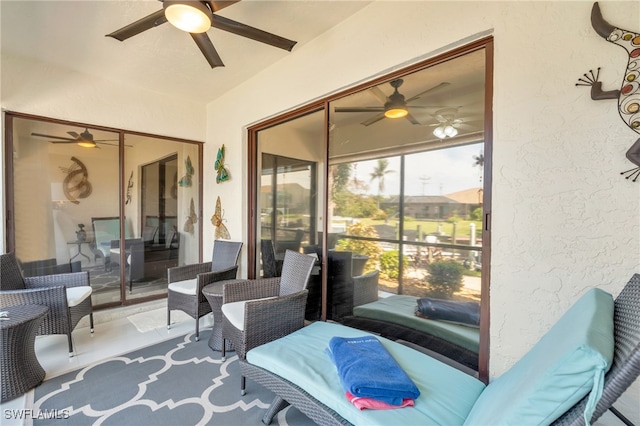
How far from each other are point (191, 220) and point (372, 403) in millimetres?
3781

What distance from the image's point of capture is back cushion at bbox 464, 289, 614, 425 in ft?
2.43

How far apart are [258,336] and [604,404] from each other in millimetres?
1766

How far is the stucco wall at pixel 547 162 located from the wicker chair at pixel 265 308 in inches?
53.5

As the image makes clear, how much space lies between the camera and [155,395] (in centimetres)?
194

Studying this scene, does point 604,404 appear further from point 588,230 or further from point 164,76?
point 164,76

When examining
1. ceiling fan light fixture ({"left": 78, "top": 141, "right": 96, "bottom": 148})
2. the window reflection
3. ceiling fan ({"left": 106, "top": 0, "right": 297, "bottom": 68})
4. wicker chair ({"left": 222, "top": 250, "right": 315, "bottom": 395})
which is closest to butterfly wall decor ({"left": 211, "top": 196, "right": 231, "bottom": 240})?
wicker chair ({"left": 222, "top": 250, "right": 315, "bottom": 395})

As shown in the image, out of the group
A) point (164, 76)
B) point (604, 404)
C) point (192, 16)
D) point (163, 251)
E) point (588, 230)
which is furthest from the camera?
point (163, 251)

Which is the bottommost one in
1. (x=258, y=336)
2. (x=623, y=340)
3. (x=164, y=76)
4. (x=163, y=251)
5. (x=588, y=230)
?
(x=258, y=336)

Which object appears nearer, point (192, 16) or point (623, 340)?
point (623, 340)

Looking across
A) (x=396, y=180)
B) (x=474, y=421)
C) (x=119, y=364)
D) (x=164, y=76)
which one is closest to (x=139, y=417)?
(x=119, y=364)

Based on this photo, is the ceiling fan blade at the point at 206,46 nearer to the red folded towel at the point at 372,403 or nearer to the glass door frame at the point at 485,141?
the glass door frame at the point at 485,141

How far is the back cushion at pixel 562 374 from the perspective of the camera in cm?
74

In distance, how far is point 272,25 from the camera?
2391mm

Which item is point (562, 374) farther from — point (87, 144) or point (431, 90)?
point (87, 144)
